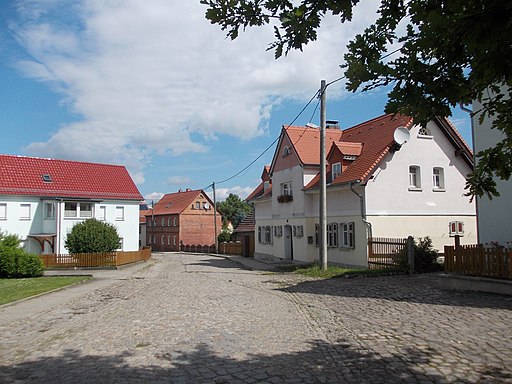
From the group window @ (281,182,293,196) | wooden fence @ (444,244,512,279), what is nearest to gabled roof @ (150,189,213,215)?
window @ (281,182,293,196)

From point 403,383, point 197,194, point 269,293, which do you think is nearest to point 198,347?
point 403,383

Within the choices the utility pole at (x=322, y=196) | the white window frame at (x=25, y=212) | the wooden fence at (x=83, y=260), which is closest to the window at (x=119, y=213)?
the white window frame at (x=25, y=212)

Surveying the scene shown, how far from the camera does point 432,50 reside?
360 centimetres

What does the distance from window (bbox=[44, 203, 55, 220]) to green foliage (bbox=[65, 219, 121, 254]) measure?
7.88 m

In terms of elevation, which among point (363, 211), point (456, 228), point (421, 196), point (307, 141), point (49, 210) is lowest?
point (456, 228)

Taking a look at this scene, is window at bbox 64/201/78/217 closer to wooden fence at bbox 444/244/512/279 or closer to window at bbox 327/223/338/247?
window at bbox 327/223/338/247

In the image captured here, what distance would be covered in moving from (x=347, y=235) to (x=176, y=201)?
171ft

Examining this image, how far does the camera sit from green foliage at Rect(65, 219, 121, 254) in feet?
101

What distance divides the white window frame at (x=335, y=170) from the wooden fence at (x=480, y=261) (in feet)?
38.7

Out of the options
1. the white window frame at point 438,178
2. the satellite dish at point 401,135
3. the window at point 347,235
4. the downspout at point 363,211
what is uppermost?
the satellite dish at point 401,135

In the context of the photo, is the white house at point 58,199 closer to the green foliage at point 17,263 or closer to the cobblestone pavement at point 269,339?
the green foliage at point 17,263

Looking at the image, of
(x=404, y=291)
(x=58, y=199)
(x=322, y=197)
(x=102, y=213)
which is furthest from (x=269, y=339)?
(x=102, y=213)

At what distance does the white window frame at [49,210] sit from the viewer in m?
38.2

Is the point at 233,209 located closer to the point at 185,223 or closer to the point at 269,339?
the point at 185,223
